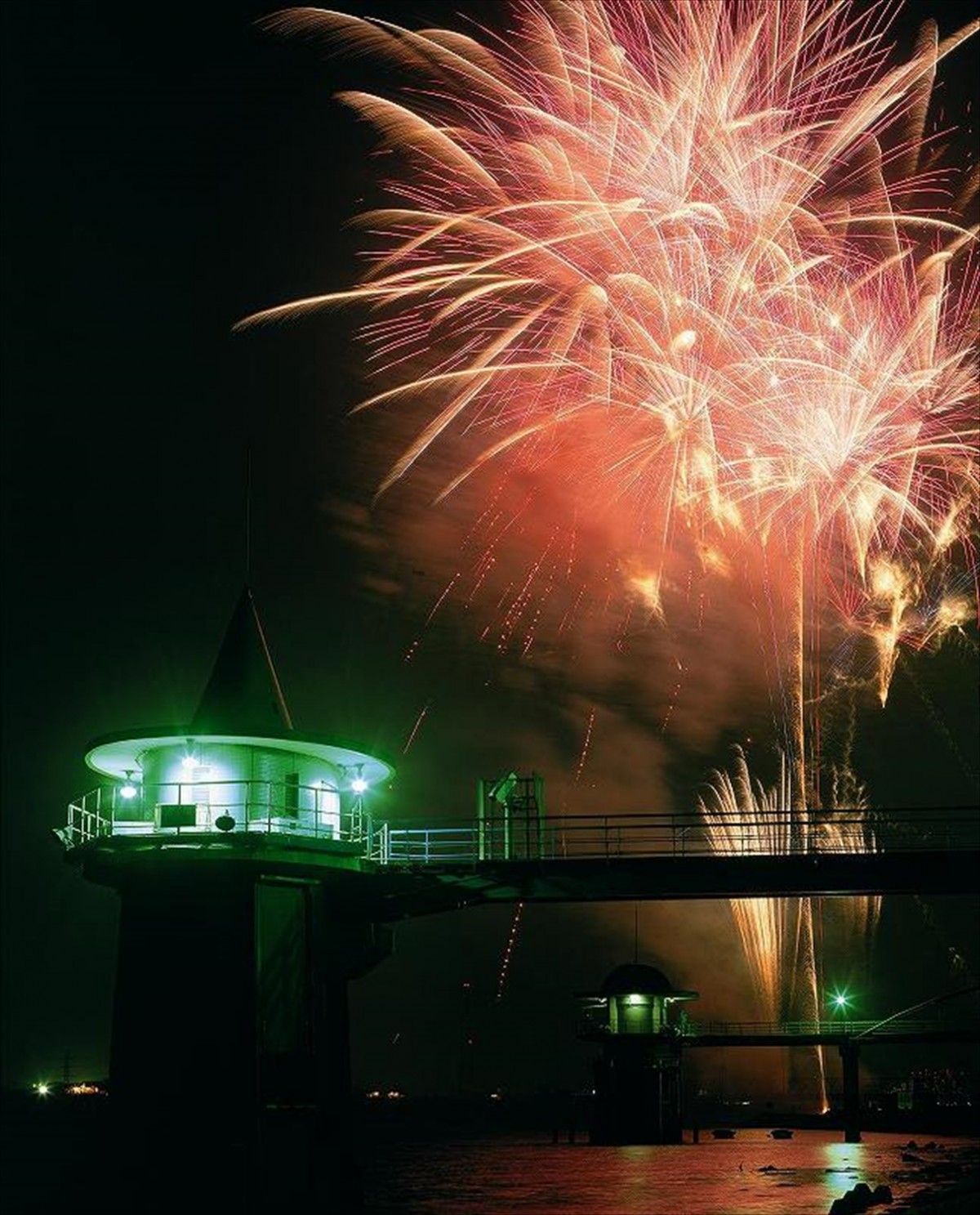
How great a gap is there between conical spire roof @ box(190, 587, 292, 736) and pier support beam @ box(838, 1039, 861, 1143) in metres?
42.7

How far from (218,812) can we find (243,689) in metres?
3.73

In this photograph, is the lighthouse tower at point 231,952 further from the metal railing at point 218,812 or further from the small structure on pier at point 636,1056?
the small structure on pier at point 636,1056

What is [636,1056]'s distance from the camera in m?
66.4

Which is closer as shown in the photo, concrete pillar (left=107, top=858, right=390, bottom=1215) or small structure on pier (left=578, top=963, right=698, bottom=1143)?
concrete pillar (left=107, top=858, right=390, bottom=1215)

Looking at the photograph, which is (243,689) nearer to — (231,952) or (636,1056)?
(231,952)

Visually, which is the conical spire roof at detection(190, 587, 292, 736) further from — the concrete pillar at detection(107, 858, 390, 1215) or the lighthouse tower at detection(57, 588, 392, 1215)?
the concrete pillar at detection(107, 858, 390, 1215)

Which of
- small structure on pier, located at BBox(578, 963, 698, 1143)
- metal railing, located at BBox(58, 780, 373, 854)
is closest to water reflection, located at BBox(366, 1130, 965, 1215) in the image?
small structure on pier, located at BBox(578, 963, 698, 1143)

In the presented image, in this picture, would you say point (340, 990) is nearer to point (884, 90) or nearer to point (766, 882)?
point (766, 882)

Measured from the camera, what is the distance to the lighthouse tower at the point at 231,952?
33.6 metres

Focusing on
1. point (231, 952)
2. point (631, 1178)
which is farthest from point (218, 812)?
point (631, 1178)

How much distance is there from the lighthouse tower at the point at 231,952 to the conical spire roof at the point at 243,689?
0.30 ft

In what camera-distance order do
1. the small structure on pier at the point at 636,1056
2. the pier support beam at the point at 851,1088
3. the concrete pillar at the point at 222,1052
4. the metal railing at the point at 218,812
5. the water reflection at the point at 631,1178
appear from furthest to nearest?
the pier support beam at the point at 851,1088 < the small structure on pier at the point at 636,1056 < the water reflection at the point at 631,1178 < the metal railing at the point at 218,812 < the concrete pillar at the point at 222,1052

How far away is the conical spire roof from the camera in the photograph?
3734 cm

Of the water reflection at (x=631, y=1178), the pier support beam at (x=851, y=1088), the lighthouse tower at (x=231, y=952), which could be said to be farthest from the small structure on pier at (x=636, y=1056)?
the lighthouse tower at (x=231, y=952)
